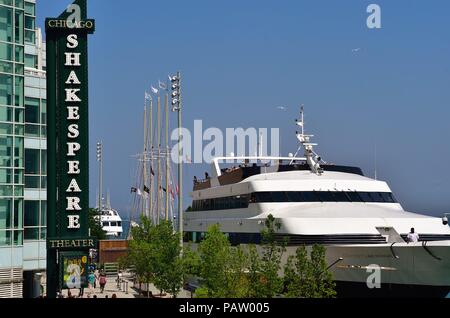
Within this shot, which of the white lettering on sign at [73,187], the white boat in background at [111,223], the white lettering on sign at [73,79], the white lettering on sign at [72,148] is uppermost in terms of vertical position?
the white lettering on sign at [73,79]

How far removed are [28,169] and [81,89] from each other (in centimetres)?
481

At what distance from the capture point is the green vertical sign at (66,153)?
35094 millimetres

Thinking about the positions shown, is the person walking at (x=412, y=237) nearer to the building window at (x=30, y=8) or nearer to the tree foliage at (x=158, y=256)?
the tree foliage at (x=158, y=256)

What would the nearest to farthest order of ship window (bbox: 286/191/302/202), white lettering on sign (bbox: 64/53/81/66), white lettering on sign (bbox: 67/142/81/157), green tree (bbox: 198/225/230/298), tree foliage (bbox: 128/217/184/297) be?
green tree (bbox: 198/225/230/298) < white lettering on sign (bbox: 67/142/81/157) < white lettering on sign (bbox: 64/53/81/66) < ship window (bbox: 286/191/302/202) < tree foliage (bbox: 128/217/184/297)

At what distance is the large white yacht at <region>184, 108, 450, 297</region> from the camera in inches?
1348

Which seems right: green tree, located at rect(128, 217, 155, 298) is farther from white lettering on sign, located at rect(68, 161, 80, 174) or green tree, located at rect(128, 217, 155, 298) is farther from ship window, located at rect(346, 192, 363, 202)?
ship window, located at rect(346, 192, 363, 202)

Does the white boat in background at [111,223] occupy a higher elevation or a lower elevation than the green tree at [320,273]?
lower

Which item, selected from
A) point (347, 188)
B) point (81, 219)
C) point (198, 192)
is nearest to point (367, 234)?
point (347, 188)

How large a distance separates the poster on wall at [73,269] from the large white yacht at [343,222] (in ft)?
32.7

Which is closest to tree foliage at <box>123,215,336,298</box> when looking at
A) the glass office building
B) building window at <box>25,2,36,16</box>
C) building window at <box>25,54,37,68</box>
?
the glass office building

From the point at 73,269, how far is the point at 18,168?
17.4 ft

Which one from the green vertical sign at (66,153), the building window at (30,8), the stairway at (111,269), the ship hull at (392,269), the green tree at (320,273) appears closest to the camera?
the green tree at (320,273)

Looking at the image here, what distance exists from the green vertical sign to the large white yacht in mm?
10236

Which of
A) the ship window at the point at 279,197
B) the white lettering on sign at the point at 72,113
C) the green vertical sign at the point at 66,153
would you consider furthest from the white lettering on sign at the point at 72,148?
the ship window at the point at 279,197
